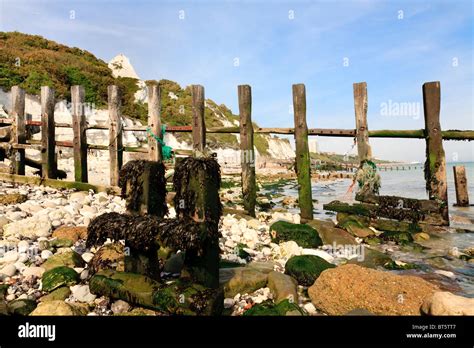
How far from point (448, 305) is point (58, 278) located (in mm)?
4328

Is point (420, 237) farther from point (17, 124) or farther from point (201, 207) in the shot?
point (17, 124)

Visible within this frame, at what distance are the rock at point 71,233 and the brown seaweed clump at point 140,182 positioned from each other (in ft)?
7.13

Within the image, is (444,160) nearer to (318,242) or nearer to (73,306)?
(318,242)

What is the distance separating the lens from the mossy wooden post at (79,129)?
8.98 metres

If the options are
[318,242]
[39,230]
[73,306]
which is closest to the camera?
[73,306]

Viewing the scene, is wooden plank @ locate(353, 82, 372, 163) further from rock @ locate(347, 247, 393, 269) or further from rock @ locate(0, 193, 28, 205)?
rock @ locate(0, 193, 28, 205)

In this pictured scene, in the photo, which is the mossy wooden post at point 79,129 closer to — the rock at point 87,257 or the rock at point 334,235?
the rock at point 87,257

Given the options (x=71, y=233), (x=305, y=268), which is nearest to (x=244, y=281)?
(x=305, y=268)

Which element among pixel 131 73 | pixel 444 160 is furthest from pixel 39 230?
pixel 131 73

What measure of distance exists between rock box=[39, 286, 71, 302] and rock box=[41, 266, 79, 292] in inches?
2.9

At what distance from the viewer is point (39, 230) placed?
5430 millimetres
